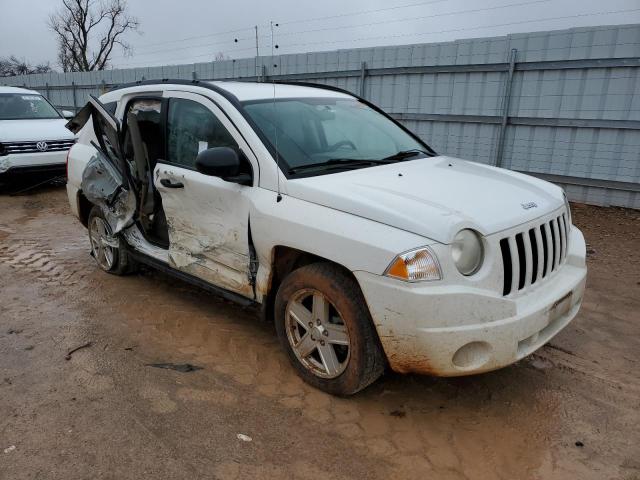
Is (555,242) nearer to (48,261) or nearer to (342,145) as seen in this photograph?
(342,145)

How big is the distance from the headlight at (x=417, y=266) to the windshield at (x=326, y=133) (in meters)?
1.00

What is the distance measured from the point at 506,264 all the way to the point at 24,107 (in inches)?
432

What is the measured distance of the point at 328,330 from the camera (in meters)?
2.92

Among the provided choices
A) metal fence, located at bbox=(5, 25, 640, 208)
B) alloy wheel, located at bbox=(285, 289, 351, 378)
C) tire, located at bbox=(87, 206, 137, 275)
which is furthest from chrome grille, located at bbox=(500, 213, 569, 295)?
metal fence, located at bbox=(5, 25, 640, 208)

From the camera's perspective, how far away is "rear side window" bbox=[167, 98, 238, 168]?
11.7 ft

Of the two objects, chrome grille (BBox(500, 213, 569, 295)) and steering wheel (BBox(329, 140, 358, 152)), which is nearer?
chrome grille (BBox(500, 213, 569, 295))

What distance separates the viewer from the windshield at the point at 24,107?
10.1m

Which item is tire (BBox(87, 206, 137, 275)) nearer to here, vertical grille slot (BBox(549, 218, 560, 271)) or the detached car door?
the detached car door

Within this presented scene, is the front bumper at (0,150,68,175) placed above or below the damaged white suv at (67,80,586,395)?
below

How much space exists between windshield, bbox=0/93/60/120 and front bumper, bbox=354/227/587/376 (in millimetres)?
10276

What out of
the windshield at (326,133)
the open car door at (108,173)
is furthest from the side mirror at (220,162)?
the open car door at (108,173)

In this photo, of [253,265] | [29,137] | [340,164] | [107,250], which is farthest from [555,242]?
[29,137]

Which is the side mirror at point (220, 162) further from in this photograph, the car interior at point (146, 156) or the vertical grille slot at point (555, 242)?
the vertical grille slot at point (555, 242)

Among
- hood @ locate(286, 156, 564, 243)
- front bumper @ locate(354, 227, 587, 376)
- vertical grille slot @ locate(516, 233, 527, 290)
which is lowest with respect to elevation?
front bumper @ locate(354, 227, 587, 376)
